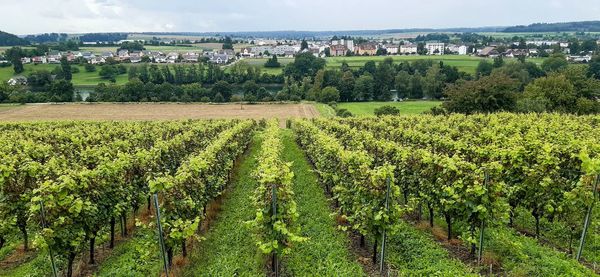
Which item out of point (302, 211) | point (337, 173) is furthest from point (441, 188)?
point (302, 211)

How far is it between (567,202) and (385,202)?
4648 millimetres

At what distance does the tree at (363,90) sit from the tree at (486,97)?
32302mm

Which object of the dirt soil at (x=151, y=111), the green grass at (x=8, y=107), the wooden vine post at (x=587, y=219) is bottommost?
the dirt soil at (x=151, y=111)

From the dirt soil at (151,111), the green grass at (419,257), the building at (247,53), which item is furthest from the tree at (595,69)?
the building at (247,53)

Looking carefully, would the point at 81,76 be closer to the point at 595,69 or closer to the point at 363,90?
the point at 363,90

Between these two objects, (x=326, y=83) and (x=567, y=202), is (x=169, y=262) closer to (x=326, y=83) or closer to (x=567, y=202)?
(x=567, y=202)

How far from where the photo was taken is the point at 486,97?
47.8 m

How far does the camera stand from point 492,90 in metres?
47.6

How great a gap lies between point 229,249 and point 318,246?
261cm

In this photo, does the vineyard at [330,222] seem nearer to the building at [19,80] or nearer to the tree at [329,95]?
the tree at [329,95]

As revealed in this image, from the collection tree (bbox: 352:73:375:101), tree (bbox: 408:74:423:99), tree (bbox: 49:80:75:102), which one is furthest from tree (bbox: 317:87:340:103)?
tree (bbox: 49:80:75:102)

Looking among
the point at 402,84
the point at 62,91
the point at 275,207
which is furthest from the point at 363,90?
the point at 275,207

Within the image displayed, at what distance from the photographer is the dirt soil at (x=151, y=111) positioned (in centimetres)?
5441

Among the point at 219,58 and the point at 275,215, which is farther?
the point at 219,58
